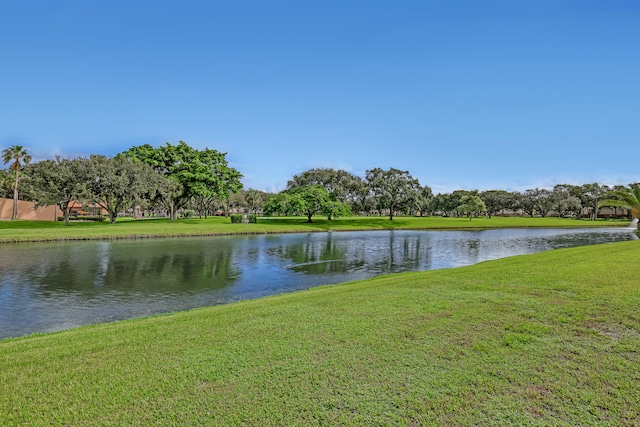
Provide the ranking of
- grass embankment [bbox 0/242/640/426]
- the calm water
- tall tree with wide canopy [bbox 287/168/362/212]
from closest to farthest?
1. grass embankment [bbox 0/242/640/426]
2. the calm water
3. tall tree with wide canopy [bbox 287/168/362/212]

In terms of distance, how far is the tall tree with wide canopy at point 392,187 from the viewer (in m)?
71.9

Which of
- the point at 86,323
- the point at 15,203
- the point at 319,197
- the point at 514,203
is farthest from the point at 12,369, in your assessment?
the point at 514,203

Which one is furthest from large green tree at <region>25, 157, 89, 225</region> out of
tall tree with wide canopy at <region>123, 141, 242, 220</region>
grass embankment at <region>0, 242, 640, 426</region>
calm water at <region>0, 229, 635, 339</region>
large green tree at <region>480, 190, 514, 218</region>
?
large green tree at <region>480, 190, 514, 218</region>

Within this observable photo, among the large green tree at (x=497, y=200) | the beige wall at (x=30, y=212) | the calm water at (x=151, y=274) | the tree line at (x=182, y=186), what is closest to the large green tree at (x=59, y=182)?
the tree line at (x=182, y=186)

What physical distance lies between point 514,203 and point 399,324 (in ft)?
476

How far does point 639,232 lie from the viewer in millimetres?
22250

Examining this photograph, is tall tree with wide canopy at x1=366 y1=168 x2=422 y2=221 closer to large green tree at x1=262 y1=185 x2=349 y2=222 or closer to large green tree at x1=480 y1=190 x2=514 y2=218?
large green tree at x1=262 y1=185 x2=349 y2=222

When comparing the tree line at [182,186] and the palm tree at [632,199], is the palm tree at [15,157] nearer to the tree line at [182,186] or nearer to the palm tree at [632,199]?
the tree line at [182,186]

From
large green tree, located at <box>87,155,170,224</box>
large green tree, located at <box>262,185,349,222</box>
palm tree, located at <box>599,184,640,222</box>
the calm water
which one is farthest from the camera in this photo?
large green tree, located at <box>262,185,349,222</box>

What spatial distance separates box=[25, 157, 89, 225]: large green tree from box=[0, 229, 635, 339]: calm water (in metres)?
16.1

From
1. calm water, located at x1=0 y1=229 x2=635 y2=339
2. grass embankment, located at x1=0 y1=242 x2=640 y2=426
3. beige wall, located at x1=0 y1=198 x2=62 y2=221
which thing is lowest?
calm water, located at x1=0 y1=229 x2=635 y2=339

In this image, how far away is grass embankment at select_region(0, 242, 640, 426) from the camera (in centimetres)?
363

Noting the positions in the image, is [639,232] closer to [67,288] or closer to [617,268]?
[617,268]

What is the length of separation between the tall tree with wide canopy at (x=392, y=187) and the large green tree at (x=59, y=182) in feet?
164
